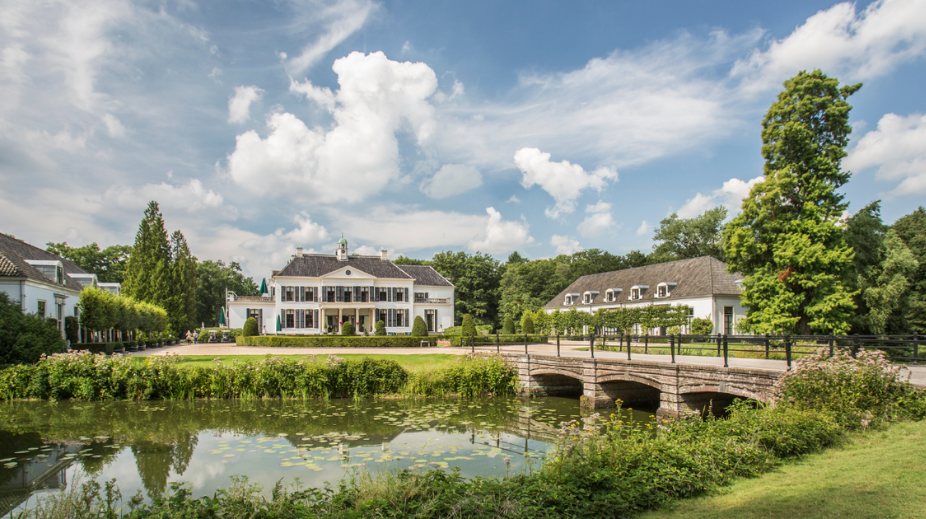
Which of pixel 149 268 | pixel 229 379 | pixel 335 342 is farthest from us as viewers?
pixel 149 268

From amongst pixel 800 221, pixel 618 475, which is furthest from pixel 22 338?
A: pixel 800 221

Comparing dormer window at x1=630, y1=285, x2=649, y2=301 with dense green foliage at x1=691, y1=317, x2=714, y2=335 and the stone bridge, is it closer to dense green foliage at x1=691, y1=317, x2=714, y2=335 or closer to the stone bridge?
dense green foliage at x1=691, y1=317, x2=714, y2=335

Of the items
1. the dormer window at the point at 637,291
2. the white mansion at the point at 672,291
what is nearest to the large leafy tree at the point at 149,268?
the white mansion at the point at 672,291

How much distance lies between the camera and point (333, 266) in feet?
147

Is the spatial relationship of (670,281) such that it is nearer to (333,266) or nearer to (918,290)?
(918,290)

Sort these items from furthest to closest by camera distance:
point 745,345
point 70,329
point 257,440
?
point 70,329, point 745,345, point 257,440

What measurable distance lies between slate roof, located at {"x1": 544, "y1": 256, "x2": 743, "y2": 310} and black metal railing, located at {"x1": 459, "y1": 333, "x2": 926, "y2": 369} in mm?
7548

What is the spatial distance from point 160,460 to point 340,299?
3464cm

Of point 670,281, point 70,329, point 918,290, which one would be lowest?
point 70,329

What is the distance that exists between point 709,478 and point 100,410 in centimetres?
1436

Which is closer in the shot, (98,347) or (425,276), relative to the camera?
(98,347)

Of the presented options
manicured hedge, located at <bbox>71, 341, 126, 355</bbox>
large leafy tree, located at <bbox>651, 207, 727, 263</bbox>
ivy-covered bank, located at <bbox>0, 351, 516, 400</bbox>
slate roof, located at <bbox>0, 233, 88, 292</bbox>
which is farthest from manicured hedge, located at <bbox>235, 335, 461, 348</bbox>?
large leafy tree, located at <bbox>651, 207, 727, 263</bbox>

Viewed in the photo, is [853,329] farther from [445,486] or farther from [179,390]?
[179,390]

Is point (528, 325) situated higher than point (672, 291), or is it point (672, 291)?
point (672, 291)
